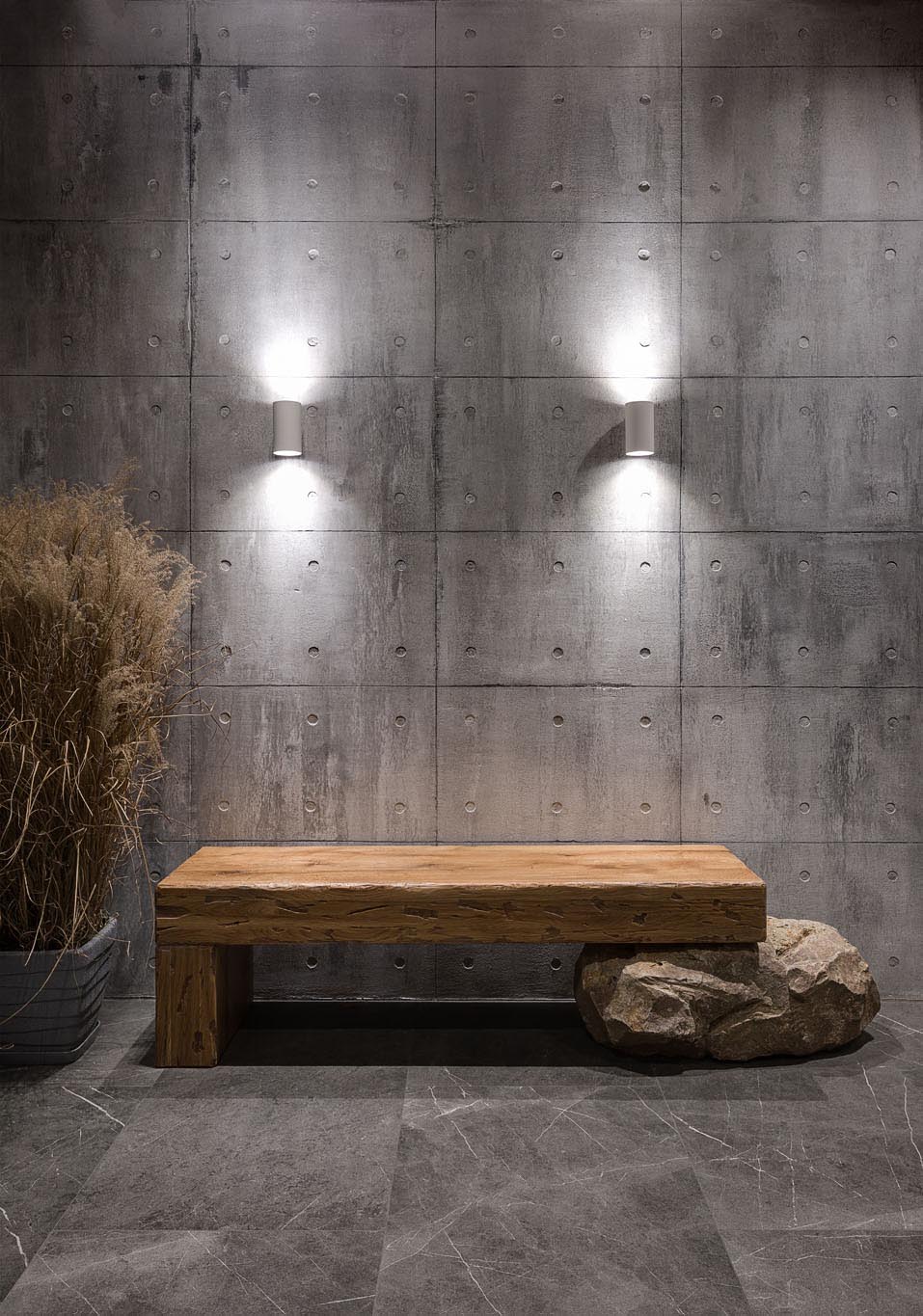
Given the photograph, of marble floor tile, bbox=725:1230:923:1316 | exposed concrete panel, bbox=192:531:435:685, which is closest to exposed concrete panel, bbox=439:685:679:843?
exposed concrete panel, bbox=192:531:435:685

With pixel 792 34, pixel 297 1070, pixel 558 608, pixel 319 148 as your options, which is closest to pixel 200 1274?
pixel 297 1070

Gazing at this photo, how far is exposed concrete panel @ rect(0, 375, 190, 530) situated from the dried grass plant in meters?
0.55

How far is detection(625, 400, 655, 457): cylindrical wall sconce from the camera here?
3244 mm

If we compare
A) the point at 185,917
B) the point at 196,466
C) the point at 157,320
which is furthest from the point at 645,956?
the point at 157,320

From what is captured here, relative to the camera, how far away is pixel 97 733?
8.95 feet

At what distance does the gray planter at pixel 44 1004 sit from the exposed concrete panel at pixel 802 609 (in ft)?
7.45

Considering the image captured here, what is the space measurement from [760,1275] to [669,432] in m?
2.59

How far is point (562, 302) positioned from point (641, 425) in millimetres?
574

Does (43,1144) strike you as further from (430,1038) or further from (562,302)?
(562,302)

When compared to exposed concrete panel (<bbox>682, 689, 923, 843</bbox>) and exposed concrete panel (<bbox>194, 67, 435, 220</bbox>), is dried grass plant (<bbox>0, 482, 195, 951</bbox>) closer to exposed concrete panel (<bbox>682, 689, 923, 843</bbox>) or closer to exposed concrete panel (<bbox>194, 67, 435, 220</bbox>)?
exposed concrete panel (<bbox>194, 67, 435, 220</bbox>)

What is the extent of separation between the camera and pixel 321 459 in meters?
3.38

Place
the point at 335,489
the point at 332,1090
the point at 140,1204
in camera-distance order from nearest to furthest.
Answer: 1. the point at 140,1204
2. the point at 332,1090
3. the point at 335,489

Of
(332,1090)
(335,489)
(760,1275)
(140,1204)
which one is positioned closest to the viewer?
(760,1275)

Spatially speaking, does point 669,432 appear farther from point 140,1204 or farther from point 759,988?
point 140,1204
